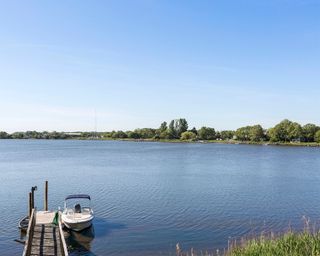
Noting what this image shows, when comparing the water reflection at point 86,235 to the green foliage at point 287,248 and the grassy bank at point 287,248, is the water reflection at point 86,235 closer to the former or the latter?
the grassy bank at point 287,248

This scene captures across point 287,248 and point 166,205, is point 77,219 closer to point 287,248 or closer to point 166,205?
point 166,205

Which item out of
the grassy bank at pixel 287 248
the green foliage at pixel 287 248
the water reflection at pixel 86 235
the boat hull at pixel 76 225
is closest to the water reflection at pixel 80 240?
the water reflection at pixel 86 235

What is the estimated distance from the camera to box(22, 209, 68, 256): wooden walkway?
72.1ft

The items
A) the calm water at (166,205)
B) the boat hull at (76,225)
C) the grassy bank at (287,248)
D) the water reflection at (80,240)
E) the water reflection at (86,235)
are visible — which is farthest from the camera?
the boat hull at (76,225)

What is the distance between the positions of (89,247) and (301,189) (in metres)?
36.3

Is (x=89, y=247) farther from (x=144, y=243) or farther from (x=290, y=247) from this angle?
(x=290, y=247)

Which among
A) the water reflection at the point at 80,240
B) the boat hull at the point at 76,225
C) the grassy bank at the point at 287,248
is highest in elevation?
the grassy bank at the point at 287,248

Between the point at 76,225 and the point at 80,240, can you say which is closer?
the point at 80,240

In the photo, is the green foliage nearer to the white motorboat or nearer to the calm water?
the calm water

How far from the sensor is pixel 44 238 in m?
25.0

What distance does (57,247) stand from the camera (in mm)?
23312

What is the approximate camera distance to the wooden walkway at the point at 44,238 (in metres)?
22.0

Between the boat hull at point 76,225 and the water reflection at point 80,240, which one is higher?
the boat hull at point 76,225

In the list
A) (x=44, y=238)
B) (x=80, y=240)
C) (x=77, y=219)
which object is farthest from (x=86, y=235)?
(x=44, y=238)
